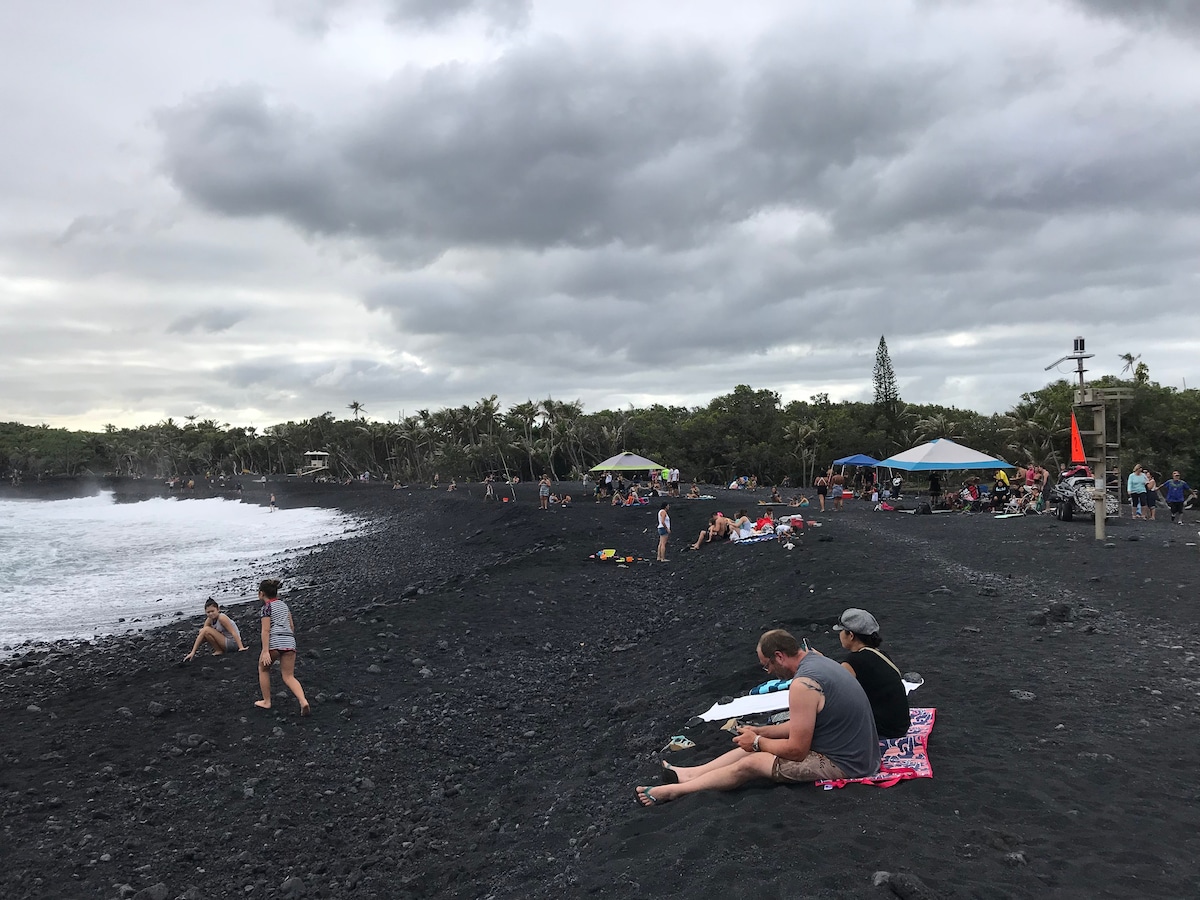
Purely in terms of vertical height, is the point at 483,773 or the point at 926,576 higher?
the point at 926,576

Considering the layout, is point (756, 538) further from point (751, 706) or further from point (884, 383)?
point (884, 383)

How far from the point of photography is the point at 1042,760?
Result: 545 cm

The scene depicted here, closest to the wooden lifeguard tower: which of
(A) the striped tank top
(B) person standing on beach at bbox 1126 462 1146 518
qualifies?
(B) person standing on beach at bbox 1126 462 1146 518

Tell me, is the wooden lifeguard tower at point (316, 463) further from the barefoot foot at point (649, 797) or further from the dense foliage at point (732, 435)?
the barefoot foot at point (649, 797)

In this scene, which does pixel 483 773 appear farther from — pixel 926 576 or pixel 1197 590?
pixel 1197 590

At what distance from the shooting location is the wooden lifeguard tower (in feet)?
363

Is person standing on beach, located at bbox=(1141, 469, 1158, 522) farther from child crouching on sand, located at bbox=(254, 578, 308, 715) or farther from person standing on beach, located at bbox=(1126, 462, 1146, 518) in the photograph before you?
child crouching on sand, located at bbox=(254, 578, 308, 715)

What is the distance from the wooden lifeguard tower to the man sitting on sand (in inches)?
4393

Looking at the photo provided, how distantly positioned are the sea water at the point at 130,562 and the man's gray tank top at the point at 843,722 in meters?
15.7

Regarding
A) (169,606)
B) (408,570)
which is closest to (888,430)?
(408,570)

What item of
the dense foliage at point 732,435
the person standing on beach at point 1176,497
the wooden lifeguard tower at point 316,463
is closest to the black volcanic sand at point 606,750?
the person standing on beach at point 1176,497

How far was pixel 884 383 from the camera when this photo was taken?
230 ft

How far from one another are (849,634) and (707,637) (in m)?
6.23

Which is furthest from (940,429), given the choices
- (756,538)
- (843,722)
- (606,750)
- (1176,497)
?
(843,722)
